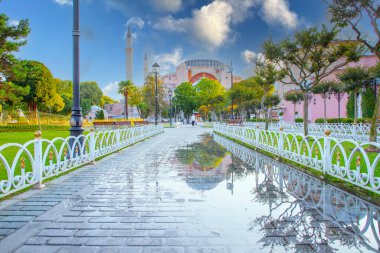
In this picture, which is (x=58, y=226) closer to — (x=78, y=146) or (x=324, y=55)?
(x=78, y=146)

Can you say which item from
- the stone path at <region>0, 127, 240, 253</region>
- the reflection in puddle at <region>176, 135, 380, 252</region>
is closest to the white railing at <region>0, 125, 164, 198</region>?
the stone path at <region>0, 127, 240, 253</region>

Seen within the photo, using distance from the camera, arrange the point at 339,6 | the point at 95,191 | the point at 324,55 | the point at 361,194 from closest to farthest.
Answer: the point at 361,194
the point at 95,191
the point at 339,6
the point at 324,55

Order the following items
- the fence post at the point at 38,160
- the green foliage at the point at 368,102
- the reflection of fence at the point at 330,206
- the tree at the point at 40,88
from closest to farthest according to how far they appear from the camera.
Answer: the reflection of fence at the point at 330,206 → the fence post at the point at 38,160 → the green foliage at the point at 368,102 → the tree at the point at 40,88

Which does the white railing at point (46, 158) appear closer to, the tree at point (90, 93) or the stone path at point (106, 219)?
the stone path at point (106, 219)

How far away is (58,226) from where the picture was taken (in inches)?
161

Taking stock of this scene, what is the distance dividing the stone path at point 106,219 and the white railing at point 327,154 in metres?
2.92

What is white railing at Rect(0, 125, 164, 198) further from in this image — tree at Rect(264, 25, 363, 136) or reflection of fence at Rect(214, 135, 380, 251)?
tree at Rect(264, 25, 363, 136)

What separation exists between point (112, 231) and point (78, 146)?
556 cm

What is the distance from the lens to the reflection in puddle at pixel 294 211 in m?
3.53

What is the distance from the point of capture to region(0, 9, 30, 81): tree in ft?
49.5

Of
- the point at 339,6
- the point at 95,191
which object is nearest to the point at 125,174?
the point at 95,191

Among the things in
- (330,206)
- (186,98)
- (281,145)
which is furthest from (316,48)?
(186,98)

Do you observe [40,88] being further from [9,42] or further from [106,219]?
[106,219]

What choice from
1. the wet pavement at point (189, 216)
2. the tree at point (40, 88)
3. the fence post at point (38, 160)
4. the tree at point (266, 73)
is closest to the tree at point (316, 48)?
the tree at point (266, 73)
